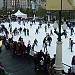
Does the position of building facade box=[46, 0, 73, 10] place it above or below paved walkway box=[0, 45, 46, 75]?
above

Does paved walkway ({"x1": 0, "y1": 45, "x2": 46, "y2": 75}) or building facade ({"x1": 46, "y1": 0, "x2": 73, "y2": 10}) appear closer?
building facade ({"x1": 46, "y1": 0, "x2": 73, "y2": 10})

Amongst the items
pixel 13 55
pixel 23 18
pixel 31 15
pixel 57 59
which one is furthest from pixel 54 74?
pixel 31 15

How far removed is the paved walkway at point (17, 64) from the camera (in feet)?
55.9

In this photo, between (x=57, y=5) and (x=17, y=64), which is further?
(x=17, y=64)

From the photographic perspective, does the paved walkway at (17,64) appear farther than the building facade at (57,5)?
Yes

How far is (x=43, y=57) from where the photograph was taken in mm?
17188

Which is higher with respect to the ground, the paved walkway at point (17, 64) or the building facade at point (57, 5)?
the building facade at point (57, 5)

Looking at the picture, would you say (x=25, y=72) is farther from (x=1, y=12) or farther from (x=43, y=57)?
(x=1, y=12)

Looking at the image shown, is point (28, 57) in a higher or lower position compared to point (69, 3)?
lower

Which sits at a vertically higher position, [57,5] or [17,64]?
[57,5]

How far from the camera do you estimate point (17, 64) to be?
1941 centimetres

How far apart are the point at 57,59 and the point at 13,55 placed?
29.2ft

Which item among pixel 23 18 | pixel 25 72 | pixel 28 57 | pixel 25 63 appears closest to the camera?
pixel 25 72

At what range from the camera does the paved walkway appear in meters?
17.0
